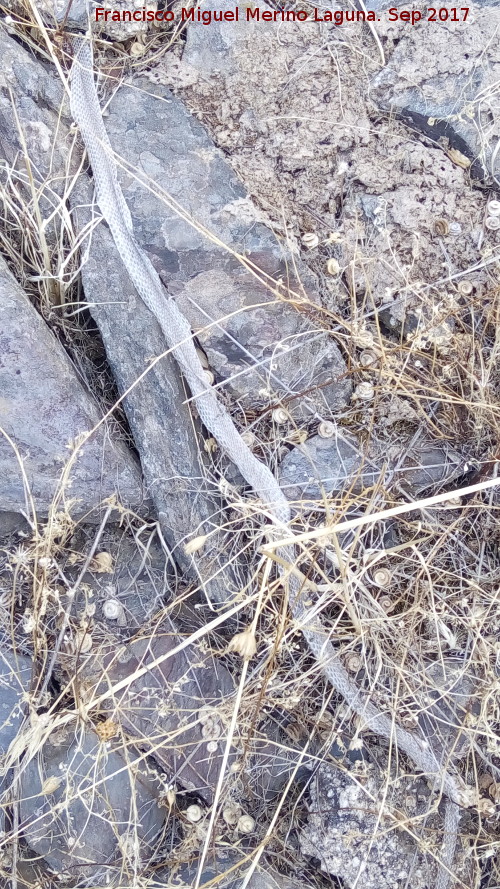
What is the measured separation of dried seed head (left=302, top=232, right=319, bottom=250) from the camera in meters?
1.91

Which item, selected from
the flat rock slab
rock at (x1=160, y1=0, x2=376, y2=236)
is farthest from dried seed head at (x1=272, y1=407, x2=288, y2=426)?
rock at (x1=160, y1=0, x2=376, y2=236)

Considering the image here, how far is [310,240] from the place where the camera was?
6.30ft

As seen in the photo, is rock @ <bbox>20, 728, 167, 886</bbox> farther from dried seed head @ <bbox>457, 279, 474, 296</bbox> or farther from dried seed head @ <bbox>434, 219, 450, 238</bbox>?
dried seed head @ <bbox>434, 219, 450, 238</bbox>

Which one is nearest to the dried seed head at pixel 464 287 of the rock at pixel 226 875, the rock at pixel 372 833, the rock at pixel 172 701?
the rock at pixel 172 701

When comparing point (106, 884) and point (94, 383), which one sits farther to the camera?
point (94, 383)

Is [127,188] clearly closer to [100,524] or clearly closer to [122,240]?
[122,240]

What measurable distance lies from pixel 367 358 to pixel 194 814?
4.73 feet

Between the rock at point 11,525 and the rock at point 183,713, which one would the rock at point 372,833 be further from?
the rock at point 11,525

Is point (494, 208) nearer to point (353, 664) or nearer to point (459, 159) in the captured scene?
point (459, 159)

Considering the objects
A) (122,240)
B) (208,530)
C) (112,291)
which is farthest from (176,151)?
(208,530)

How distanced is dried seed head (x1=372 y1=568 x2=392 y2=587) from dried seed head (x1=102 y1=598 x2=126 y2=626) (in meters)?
0.77

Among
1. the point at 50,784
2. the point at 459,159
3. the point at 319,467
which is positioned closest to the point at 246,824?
the point at 50,784

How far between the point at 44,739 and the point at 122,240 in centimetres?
143

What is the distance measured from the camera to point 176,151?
1936mm
